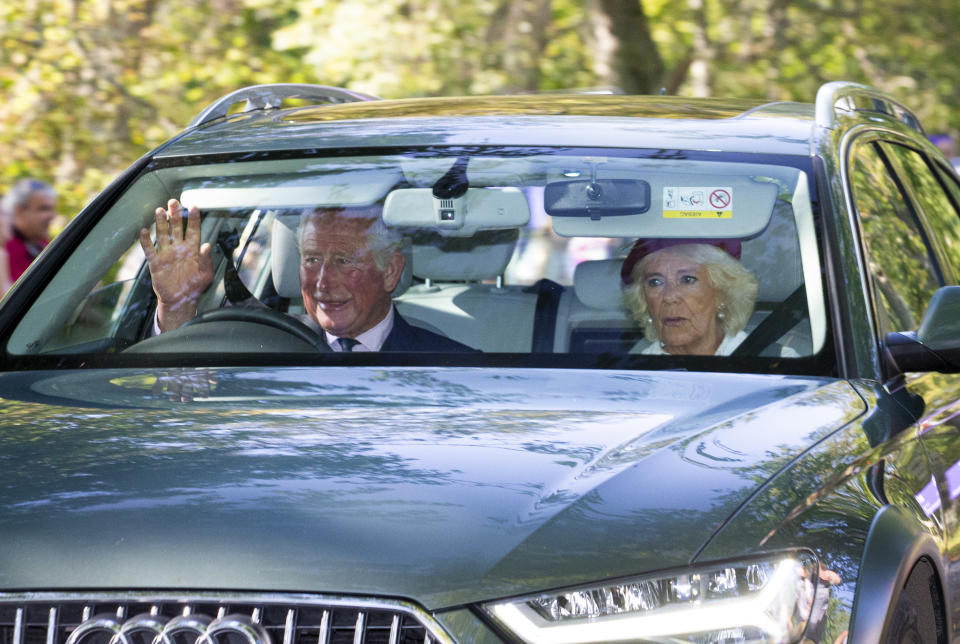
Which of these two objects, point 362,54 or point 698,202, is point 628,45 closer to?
point 362,54

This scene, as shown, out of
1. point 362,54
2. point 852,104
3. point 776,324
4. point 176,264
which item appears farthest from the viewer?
point 362,54

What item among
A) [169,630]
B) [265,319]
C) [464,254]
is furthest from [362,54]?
[169,630]

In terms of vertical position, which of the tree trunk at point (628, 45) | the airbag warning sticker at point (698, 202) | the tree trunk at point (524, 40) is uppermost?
the tree trunk at point (524, 40)

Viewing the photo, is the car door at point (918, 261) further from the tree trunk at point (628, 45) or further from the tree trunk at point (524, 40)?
the tree trunk at point (524, 40)

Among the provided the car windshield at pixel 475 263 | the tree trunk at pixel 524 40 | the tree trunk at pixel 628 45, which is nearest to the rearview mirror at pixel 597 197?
the car windshield at pixel 475 263

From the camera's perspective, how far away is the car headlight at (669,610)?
2.10 metres

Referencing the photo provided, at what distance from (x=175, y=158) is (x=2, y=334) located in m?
0.62

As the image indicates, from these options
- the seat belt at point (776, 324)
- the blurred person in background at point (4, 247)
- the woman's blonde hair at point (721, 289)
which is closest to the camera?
the seat belt at point (776, 324)

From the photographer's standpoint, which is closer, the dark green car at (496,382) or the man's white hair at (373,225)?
the dark green car at (496,382)

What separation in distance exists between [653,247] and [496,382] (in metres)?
0.79

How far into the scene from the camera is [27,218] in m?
8.38

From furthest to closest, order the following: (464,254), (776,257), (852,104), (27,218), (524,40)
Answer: (524,40) → (27,218) → (852,104) → (464,254) → (776,257)

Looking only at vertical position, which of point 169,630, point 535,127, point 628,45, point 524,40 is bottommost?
point 169,630

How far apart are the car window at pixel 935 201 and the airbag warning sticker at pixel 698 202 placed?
3.21 feet
